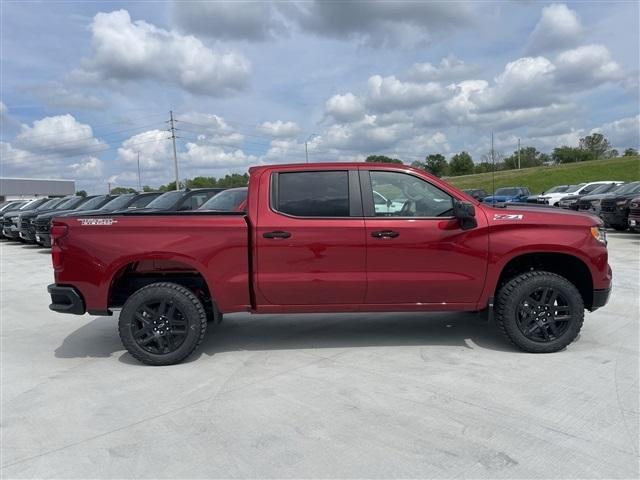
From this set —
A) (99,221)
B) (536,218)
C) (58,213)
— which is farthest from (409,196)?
(58,213)

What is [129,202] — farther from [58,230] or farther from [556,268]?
[556,268]

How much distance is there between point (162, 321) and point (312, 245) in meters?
1.56

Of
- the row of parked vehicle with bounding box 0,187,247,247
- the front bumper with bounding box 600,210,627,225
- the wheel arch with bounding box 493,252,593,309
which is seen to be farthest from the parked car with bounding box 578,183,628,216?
the wheel arch with bounding box 493,252,593,309

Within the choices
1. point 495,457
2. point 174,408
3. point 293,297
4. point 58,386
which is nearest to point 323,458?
point 495,457

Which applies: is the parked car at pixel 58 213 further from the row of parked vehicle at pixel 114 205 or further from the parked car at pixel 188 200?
the parked car at pixel 188 200

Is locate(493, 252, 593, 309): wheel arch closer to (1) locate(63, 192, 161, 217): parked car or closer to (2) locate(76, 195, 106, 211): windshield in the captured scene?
(1) locate(63, 192, 161, 217): parked car

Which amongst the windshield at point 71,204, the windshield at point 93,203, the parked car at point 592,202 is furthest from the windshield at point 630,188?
the windshield at point 71,204

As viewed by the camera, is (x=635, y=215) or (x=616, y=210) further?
(x=616, y=210)

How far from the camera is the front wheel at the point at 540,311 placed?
4.86 meters

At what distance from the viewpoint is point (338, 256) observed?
15.8 feet

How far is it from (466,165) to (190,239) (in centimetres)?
9418

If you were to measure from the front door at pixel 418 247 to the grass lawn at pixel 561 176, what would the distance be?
5026 centimetres

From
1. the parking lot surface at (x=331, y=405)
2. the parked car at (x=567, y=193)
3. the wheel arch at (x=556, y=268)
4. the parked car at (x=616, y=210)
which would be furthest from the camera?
the parked car at (x=567, y=193)

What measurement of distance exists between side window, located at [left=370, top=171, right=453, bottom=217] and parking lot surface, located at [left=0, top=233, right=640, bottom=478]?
1.36 meters
